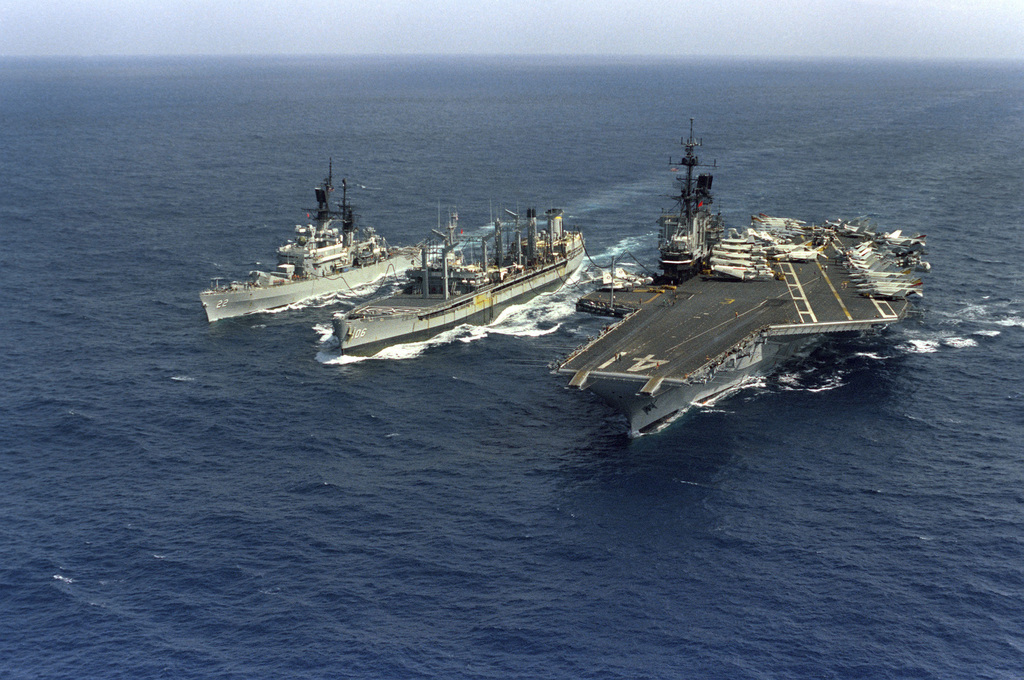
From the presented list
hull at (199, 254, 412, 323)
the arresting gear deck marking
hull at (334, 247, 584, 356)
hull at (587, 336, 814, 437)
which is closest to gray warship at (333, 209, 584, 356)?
hull at (334, 247, 584, 356)

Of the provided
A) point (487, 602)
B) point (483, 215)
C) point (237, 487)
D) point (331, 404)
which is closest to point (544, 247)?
point (483, 215)

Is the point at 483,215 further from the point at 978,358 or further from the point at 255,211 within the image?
the point at 978,358

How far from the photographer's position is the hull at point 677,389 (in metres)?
69.3

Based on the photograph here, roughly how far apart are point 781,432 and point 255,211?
91210 millimetres

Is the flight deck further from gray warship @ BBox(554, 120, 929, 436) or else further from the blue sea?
the blue sea

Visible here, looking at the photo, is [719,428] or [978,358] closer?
[719,428]

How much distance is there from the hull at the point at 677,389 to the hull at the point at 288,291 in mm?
41862

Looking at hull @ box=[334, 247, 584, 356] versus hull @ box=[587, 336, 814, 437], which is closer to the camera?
hull @ box=[587, 336, 814, 437]

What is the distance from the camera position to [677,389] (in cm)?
7150

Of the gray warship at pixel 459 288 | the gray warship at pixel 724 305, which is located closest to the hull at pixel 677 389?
the gray warship at pixel 724 305

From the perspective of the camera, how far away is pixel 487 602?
169 ft

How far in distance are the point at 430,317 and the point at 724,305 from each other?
26.2 metres

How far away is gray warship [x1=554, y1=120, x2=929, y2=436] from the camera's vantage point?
7144 centimetres

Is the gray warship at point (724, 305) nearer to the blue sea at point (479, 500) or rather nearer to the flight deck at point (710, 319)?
the flight deck at point (710, 319)
